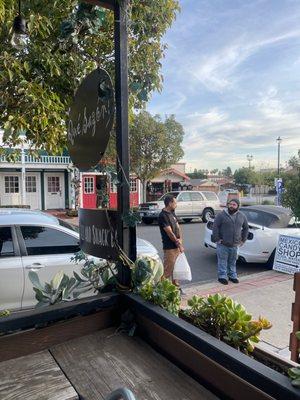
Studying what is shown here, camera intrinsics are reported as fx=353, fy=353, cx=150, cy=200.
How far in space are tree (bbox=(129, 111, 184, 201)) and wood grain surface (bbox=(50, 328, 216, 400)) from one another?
21539 mm

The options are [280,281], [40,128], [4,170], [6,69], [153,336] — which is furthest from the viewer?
[4,170]

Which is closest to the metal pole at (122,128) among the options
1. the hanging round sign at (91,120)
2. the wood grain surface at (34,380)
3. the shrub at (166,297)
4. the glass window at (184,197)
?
the hanging round sign at (91,120)

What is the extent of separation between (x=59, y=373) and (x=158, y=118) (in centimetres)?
2396

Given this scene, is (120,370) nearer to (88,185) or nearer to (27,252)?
(27,252)

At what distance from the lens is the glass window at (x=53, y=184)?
75.0ft

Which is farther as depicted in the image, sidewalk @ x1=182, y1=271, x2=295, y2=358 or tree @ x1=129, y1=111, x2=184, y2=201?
tree @ x1=129, y1=111, x2=184, y2=201

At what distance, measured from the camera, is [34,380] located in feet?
5.37

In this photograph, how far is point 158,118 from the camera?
81.1ft

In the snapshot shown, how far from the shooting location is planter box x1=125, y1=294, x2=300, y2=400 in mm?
1261

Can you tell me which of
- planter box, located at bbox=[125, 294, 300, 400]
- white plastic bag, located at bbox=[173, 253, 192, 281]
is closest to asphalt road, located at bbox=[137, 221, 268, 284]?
white plastic bag, located at bbox=[173, 253, 192, 281]

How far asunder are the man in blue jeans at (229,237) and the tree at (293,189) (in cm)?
195

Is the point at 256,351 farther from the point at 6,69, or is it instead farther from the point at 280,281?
the point at 280,281

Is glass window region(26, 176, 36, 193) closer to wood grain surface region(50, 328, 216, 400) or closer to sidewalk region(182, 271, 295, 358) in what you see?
sidewalk region(182, 271, 295, 358)

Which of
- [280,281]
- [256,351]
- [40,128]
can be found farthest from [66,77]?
[280,281]
